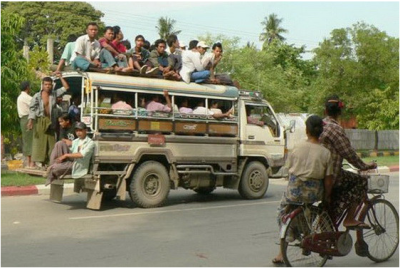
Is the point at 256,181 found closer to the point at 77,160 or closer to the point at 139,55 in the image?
the point at 139,55

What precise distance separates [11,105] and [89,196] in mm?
6078

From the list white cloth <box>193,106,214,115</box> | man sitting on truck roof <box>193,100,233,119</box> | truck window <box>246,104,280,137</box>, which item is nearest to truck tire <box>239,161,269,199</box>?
truck window <box>246,104,280,137</box>

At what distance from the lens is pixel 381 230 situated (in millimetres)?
7113

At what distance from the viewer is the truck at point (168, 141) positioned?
11.2 m

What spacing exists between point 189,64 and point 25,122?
10.6 feet

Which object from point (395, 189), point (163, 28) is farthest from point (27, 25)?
point (395, 189)

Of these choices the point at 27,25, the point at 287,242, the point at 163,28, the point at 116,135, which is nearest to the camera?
the point at 287,242

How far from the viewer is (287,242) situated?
257 inches

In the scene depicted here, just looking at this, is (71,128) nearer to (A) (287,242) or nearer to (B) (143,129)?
(B) (143,129)

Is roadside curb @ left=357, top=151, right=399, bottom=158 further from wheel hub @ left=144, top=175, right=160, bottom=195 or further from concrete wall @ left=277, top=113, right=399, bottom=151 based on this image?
wheel hub @ left=144, top=175, right=160, bottom=195

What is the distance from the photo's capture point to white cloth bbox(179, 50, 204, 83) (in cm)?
1245

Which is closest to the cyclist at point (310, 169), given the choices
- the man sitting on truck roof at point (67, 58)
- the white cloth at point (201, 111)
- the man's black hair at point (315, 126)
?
the man's black hair at point (315, 126)

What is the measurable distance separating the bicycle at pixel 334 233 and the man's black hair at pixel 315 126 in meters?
0.72

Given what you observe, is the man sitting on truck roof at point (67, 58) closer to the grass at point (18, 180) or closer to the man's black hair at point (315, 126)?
the grass at point (18, 180)
